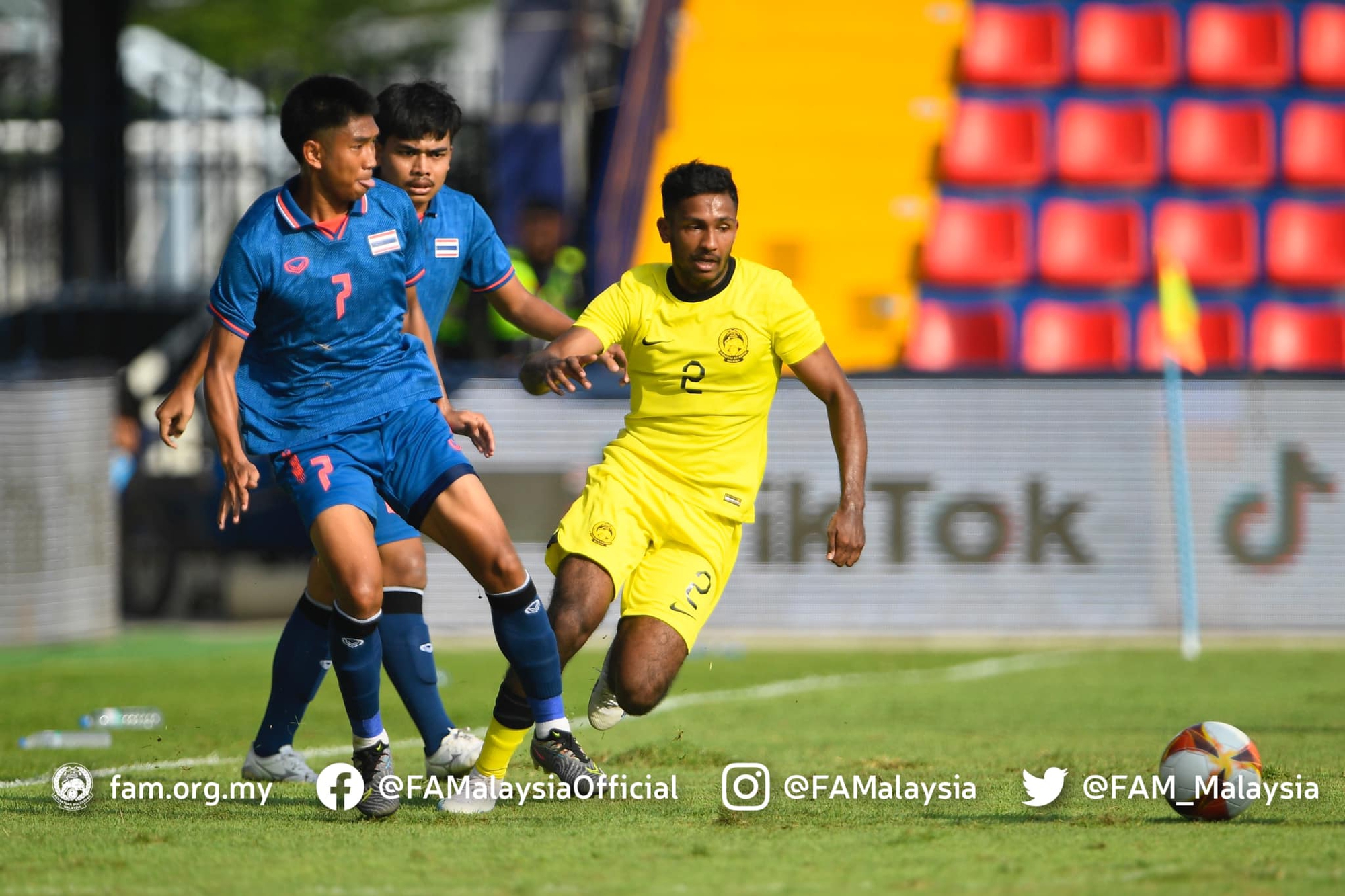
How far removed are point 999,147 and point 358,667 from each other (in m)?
11.6

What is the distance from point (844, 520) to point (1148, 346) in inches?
377

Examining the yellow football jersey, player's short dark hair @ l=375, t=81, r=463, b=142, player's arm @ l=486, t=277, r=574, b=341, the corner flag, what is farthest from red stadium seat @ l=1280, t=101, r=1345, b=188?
player's short dark hair @ l=375, t=81, r=463, b=142

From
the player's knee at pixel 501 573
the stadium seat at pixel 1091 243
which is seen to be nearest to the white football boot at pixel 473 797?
the player's knee at pixel 501 573

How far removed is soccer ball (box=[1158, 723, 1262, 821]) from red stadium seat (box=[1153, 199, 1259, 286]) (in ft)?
34.5

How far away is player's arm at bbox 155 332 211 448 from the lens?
229 inches

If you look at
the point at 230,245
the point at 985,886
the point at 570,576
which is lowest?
the point at 985,886

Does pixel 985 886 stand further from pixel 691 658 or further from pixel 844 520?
pixel 691 658

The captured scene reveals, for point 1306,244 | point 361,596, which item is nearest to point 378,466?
point 361,596

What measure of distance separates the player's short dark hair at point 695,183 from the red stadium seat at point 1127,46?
11.1 meters

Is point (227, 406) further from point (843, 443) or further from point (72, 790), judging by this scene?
point (843, 443)

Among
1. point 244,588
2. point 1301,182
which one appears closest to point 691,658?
point 244,588

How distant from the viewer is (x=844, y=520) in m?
6.01

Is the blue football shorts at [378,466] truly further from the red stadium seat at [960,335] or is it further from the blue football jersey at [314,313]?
the red stadium seat at [960,335]

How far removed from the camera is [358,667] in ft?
19.0
